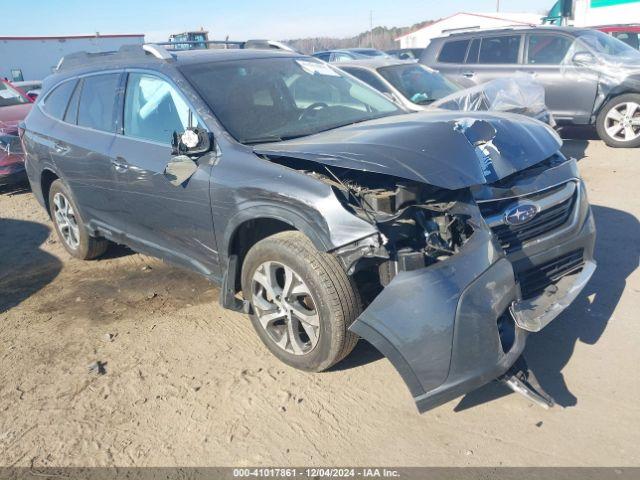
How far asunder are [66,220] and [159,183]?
2.15m

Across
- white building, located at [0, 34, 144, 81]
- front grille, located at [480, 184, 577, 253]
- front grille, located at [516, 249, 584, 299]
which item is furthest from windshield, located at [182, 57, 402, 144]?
white building, located at [0, 34, 144, 81]

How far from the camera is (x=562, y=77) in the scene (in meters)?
8.48

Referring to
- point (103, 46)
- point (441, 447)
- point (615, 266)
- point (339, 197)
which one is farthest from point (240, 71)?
point (103, 46)

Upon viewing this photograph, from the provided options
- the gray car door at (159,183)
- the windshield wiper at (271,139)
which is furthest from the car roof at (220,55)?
the windshield wiper at (271,139)

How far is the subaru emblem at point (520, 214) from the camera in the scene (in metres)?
2.92

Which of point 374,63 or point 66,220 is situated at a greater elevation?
point 374,63

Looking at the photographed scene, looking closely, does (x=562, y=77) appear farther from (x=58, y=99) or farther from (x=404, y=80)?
(x=58, y=99)

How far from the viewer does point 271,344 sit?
334cm

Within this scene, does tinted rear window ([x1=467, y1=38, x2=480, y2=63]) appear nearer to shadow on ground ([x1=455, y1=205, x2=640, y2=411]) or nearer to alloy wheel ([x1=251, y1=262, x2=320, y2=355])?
shadow on ground ([x1=455, y1=205, x2=640, y2=411])

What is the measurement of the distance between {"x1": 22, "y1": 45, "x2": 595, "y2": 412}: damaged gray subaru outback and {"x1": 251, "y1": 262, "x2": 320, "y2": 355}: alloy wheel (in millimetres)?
13

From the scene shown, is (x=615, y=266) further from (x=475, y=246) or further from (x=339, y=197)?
(x=339, y=197)

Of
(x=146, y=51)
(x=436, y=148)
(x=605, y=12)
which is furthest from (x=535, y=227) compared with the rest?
(x=605, y=12)

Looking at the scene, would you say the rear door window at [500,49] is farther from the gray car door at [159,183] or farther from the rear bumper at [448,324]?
the rear bumper at [448,324]

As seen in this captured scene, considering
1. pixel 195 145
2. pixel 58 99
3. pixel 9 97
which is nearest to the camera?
pixel 195 145
